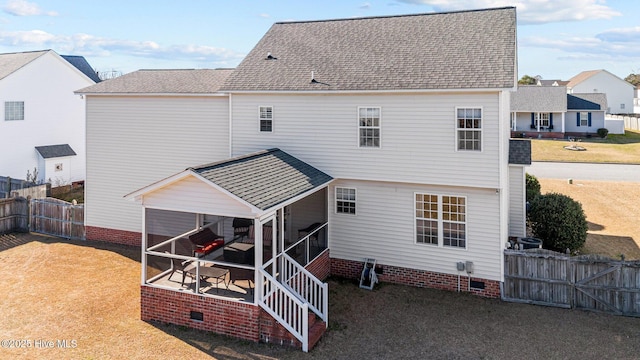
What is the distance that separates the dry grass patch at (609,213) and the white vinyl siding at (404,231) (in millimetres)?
6053

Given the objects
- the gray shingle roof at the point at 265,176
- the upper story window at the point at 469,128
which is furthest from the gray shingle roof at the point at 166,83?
the upper story window at the point at 469,128

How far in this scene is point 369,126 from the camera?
14.4 m

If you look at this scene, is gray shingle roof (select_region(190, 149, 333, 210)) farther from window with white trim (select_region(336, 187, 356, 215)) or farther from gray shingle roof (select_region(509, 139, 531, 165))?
gray shingle roof (select_region(509, 139, 531, 165))

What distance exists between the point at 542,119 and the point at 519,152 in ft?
130

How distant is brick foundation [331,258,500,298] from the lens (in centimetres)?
1362

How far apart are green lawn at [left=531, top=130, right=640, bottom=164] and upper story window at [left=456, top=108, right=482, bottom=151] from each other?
28.5 metres

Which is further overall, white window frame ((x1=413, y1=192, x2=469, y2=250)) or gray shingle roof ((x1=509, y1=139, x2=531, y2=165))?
gray shingle roof ((x1=509, y1=139, x2=531, y2=165))

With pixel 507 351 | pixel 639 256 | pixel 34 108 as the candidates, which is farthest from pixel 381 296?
pixel 34 108

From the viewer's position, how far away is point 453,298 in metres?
13.5

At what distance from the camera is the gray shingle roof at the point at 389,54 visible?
13625 millimetres

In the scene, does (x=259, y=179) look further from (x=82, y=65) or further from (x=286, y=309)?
(x=82, y=65)

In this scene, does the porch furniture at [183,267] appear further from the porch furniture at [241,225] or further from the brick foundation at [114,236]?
the brick foundation at [114,236]

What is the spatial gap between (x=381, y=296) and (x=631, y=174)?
26.5m

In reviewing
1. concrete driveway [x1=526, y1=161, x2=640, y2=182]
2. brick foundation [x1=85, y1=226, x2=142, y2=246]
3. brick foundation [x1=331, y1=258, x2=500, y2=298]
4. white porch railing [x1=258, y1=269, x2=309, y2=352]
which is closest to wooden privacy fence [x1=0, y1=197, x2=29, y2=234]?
brick foundation [x1=85, y1=226, x2=142, y2=246]
